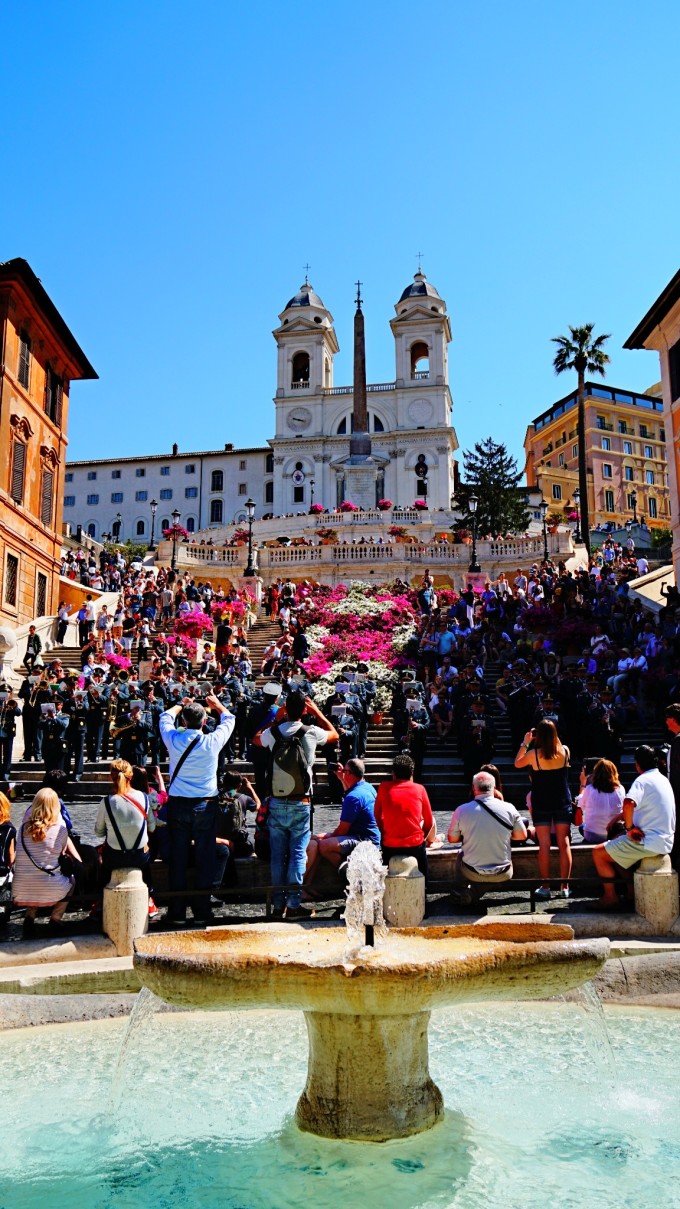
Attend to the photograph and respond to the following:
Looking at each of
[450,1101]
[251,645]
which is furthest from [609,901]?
[251,645]

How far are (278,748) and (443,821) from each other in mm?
6159

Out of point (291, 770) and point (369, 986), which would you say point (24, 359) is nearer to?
point (291, 770)

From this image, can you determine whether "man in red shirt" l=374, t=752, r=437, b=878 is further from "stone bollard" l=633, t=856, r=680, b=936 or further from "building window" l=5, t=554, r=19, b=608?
"building window" l=5, t=554, r=19, b=608

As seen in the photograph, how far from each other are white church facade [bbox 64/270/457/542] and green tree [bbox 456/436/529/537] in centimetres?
686

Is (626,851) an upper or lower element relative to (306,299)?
lower

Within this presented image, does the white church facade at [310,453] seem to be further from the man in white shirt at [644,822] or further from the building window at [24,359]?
the man in white shirt at [644,822]

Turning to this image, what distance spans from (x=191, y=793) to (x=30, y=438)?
24.8 metres

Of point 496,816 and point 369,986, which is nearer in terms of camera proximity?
point 369,986

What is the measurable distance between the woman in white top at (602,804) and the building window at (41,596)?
956 inches

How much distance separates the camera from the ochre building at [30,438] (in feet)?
92.3

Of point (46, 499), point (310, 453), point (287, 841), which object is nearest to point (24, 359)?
point (46, 499)

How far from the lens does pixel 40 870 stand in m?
7.31

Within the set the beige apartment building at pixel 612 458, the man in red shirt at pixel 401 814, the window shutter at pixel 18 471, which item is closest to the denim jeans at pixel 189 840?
the man in red shirt at pixel 401 814

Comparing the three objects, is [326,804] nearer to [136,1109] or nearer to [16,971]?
[16,971]
